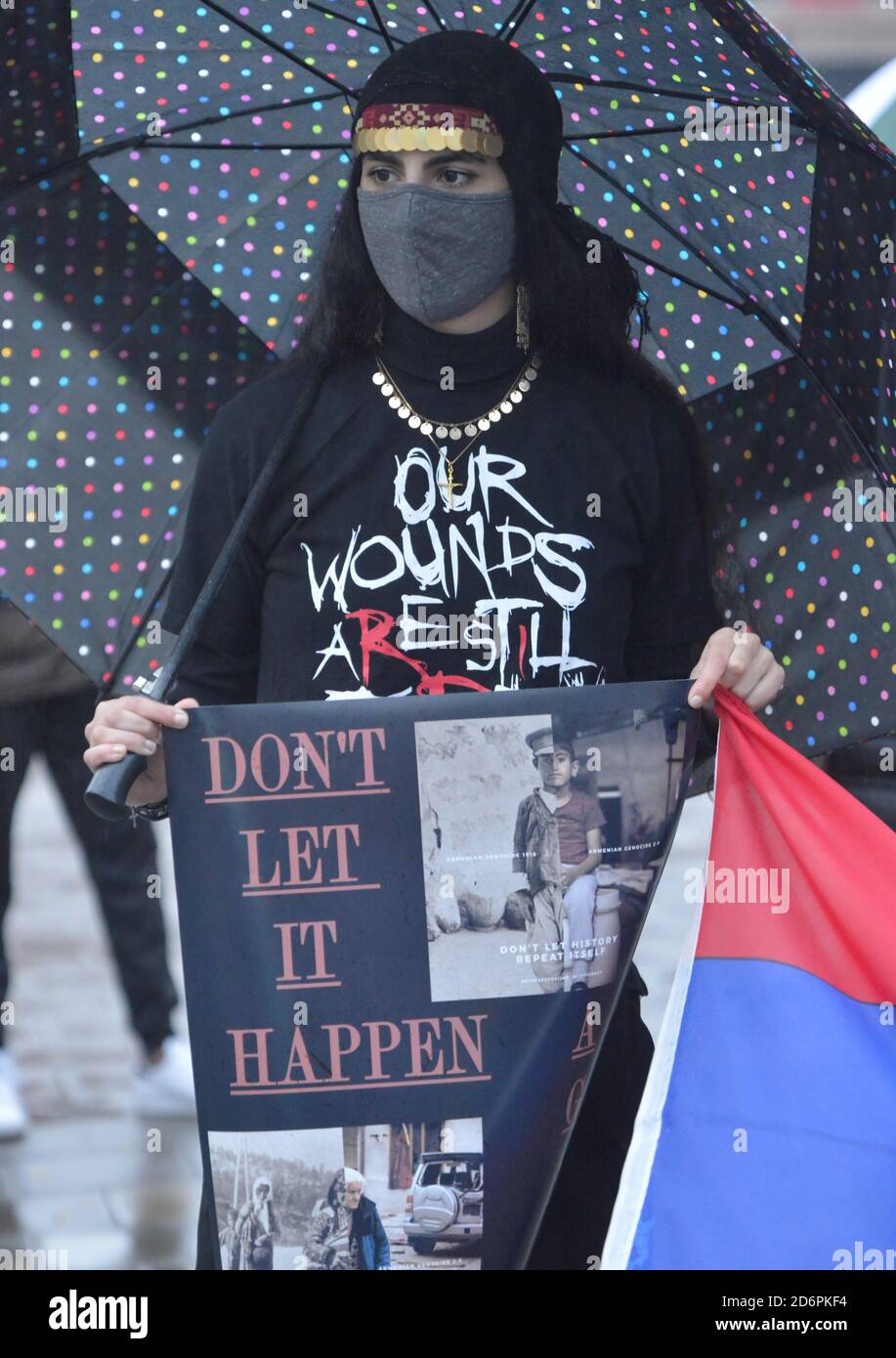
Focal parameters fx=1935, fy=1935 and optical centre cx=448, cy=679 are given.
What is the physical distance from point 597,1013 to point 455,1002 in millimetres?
197

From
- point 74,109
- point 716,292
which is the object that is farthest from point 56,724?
point 716,292

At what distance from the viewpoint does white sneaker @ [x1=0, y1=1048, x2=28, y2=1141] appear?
4.78 meters

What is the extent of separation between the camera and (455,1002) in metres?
2.40

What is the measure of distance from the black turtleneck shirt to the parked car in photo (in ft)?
1.96

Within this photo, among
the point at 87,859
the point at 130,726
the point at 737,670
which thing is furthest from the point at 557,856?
the point at 87,859

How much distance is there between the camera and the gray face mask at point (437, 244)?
253 cm

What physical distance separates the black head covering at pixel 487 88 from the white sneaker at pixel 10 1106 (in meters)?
3.05

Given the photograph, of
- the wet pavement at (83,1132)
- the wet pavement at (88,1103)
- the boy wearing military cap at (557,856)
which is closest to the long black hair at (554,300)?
the boy wearing military cap at (557,856)

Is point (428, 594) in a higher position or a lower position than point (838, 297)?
lower

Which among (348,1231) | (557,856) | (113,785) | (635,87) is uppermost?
(635,87)

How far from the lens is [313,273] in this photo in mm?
2947

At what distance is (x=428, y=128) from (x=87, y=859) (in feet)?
9.38

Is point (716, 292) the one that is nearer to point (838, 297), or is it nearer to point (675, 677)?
point (838, 297)

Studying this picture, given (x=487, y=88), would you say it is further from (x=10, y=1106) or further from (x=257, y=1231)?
(x=10, y=1106)
